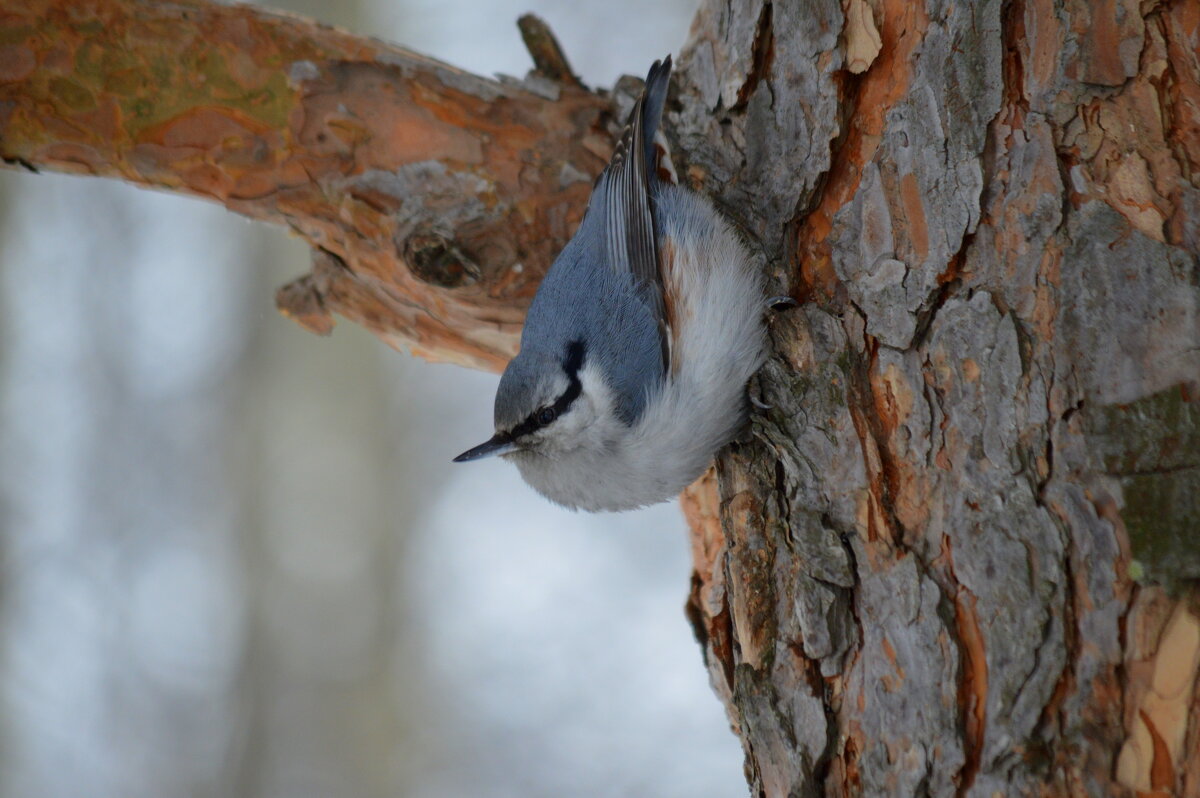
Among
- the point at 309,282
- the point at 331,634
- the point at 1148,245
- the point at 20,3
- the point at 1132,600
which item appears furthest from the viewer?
the point at 331,634

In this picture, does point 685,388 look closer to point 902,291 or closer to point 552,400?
point 552,400

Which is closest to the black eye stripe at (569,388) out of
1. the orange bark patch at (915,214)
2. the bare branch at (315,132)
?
the bare branch at (315,132)

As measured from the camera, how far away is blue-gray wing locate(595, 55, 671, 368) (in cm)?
185

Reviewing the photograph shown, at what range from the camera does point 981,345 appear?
1250 mm

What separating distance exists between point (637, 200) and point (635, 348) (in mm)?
319

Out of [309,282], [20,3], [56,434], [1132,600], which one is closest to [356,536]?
[56,434]

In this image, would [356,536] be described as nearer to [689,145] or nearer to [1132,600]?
[689,145]

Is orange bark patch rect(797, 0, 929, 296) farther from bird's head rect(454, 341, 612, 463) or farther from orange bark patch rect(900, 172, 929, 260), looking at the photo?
bird's head rect(454, 341, 612, 463)

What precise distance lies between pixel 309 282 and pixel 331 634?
2731mm

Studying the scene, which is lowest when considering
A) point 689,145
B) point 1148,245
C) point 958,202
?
point 1148,245

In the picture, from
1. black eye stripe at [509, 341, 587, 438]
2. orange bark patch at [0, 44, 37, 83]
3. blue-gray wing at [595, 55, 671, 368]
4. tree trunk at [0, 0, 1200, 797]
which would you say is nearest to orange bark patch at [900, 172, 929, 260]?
tree trunk at [0, 0, 1200, 797]

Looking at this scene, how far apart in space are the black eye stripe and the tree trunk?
1.01 ft

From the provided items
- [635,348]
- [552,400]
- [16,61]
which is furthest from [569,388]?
[16,61]

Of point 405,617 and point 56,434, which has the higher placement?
point 56,434
